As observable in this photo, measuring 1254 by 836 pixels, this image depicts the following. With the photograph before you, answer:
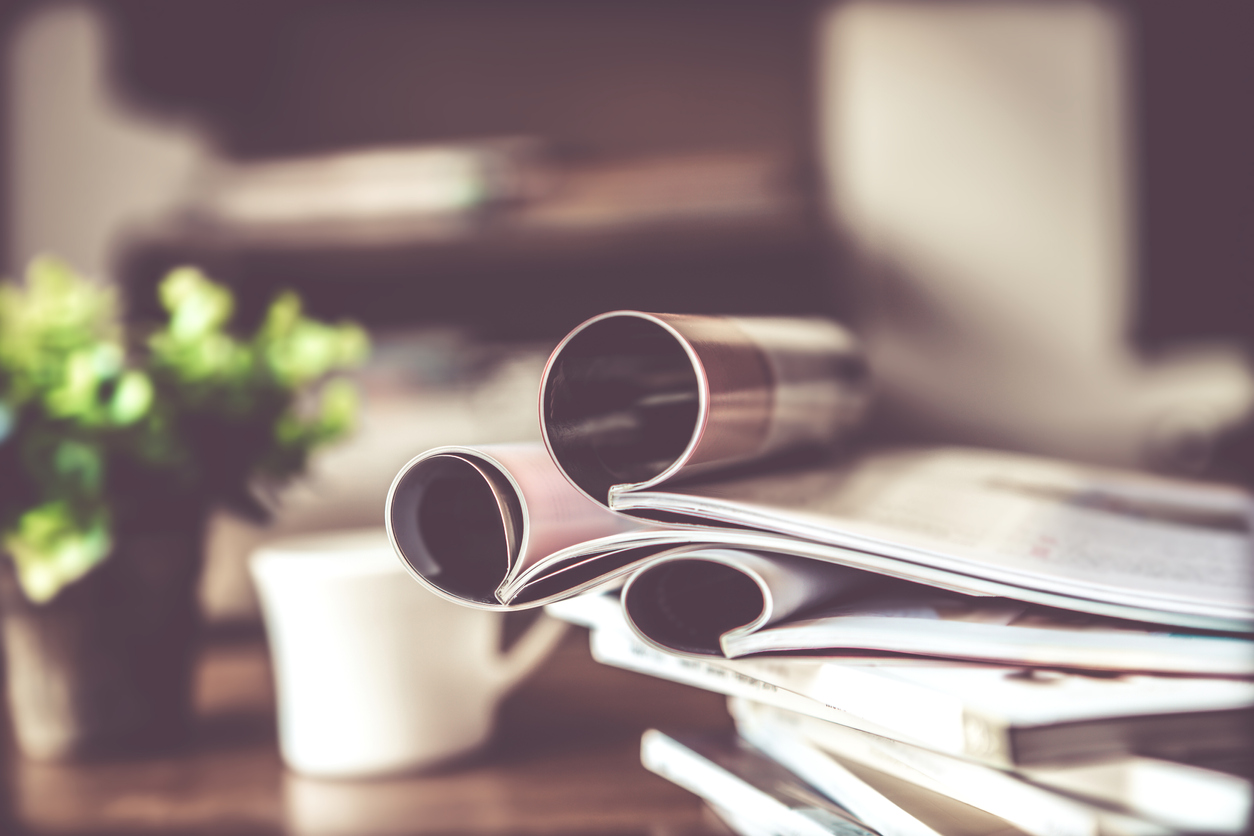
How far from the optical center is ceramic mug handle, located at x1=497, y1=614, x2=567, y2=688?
404 millimetres

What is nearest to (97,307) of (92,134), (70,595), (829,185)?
(70,595)

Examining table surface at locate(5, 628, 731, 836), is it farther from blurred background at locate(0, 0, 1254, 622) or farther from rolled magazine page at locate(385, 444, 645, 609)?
blurred background at locate(0, 0, 1254, 622)

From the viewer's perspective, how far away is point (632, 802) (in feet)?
1.17

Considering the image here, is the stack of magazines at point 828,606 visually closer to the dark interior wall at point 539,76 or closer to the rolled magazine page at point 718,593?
the rolled magazine page at point 718,593

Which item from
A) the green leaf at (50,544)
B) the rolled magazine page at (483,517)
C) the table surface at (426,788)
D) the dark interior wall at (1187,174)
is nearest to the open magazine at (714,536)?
the rolled magazine page at (483,517)

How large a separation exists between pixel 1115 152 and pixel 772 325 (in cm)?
152

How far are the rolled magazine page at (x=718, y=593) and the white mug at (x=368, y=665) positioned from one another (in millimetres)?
143

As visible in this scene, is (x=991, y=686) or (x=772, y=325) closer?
(x=991, y=686)

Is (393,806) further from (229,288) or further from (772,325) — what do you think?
(229,288)

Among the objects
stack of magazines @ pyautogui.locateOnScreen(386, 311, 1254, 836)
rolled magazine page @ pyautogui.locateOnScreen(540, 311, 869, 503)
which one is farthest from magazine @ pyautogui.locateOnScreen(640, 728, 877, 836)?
rolled magazine page @ pyautogui.locateOnScreen(540, 311, 869, 503)

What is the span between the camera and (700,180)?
1291 mm

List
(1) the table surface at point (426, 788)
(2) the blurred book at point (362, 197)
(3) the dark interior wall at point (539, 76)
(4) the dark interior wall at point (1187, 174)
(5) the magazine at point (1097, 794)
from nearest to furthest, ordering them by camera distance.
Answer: (5) the magazine at point (1097, 794)
(1) the table surface at point (426, 788)
(2) the blurred book at point (362, 197)
(4) the dark interior wall at point (1187, 174)
(3) the dark interior wall at point (539, 76)

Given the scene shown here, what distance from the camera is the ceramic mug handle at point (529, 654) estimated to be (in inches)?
15.9

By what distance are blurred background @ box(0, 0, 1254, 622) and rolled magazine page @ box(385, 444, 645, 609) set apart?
3.32ft
